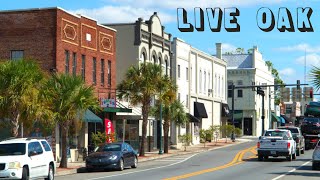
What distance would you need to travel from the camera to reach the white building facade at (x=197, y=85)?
6212cm

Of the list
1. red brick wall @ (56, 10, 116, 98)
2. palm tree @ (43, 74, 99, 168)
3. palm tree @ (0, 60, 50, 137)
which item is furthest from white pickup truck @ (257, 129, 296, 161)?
palm tree @ (0, 60, 50, 137)

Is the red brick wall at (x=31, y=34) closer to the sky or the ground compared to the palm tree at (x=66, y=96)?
closer to the sky

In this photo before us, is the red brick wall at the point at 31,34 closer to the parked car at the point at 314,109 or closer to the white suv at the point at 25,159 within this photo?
the white suv at the point at 25,159

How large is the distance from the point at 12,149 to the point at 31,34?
15490mm

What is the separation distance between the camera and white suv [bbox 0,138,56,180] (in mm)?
22906

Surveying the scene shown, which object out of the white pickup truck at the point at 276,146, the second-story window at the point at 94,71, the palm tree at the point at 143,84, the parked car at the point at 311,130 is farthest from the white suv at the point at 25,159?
the parked car at the point at 311,130

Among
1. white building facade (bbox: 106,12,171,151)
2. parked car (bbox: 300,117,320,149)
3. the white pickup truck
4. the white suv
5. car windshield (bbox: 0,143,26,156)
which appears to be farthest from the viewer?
parked car (bbox: 300,117,320,149)

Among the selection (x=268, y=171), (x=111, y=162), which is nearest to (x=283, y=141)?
(x=268, y=171)

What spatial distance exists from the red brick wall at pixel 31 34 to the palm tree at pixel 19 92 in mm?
8361

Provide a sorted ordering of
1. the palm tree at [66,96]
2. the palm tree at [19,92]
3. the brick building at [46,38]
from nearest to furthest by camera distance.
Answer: the palm tree at [19,92], the palm tree at [66,96], the brick building at [46,38]

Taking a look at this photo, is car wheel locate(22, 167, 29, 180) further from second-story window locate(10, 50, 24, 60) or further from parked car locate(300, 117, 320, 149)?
parked car locate(300, 117, 320, 149)

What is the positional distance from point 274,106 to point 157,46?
6228 cm

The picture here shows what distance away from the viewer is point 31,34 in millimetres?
38406

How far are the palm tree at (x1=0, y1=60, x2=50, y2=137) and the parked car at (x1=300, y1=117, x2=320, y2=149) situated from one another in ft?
97.9
